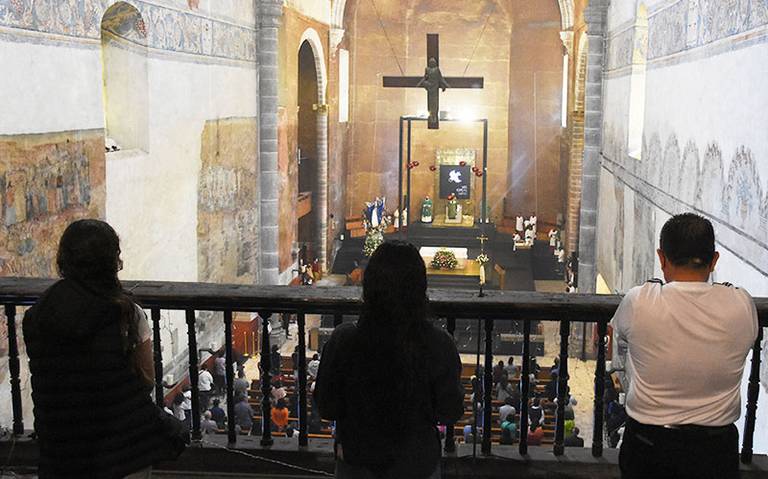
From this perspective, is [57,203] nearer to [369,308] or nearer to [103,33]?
[103,33]

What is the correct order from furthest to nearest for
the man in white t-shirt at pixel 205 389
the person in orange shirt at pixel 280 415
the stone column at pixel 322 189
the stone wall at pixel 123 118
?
the stone column at pixel 322 189 < the man in white t-shirt at pixel 205 389 < the person in orange shirt at pixel 280 415 < the stone wall at pixel 123 118

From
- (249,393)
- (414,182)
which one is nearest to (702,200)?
(249,393)

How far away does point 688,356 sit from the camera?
9.81 feet

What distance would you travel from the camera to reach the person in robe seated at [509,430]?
32.3 feet

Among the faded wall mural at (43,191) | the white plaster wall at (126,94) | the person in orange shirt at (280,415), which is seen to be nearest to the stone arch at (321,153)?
the white plaster wall at (126,94)

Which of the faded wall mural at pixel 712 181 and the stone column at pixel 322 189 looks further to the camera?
the stone column at pixel 322 189

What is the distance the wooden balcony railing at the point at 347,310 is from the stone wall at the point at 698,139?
4.71m

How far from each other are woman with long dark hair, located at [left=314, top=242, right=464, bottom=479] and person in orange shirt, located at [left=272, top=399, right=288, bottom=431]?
874cm

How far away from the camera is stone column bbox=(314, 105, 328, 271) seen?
24.0m

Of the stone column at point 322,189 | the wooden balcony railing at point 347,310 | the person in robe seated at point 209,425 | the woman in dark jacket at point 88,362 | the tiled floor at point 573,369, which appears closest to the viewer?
the woman in dark jacket at point 88,362

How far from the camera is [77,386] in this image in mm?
2980

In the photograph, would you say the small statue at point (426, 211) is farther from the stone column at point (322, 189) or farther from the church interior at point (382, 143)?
the stone column at point (322, 189)

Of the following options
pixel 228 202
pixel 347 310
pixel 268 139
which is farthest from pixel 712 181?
pixel 268 139

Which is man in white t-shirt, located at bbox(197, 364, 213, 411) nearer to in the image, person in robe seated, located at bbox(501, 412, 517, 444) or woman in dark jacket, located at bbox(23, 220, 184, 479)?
person in robe seated, located at bbox(501, 412, 517, 444)
